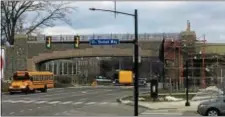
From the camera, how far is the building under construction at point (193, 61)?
58125 millimetres

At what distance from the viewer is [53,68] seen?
139750 millimetres

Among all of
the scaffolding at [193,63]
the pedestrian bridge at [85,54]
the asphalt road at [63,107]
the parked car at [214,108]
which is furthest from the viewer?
the pedestrian bridge at [85,54]

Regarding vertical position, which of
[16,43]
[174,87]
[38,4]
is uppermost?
[38,4]

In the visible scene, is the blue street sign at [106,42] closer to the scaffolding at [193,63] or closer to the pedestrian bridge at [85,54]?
the scaffolding at [193,63]

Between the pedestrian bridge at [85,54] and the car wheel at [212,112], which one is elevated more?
the pedestrian bridge at [85,54]


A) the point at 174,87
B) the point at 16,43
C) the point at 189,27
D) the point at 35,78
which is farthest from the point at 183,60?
the point at 16,43

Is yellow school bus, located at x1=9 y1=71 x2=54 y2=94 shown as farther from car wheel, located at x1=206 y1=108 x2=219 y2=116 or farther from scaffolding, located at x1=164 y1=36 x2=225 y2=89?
car wheel, located at x1=206 y1=108 x2=219 y2=116

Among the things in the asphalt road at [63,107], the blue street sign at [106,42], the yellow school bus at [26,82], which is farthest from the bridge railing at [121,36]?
the blue street sign at [106,42]

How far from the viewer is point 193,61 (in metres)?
58.9

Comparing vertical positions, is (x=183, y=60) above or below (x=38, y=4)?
below

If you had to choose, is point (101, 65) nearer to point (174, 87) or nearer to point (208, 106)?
point (174, 87)

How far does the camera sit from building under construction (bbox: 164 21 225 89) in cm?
5812

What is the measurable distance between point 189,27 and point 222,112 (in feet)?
155

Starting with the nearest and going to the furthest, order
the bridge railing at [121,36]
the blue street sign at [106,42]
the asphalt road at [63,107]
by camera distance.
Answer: the asphalt road at [63,107] < the blue street sign at [106,42] < the bridge railing at [121,36]
